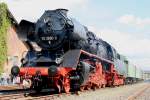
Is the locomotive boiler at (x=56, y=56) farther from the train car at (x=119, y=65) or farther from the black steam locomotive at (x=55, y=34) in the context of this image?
the train car at (x=119, y=65)

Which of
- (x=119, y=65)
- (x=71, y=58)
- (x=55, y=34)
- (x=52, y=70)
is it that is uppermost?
(x=55, y=34)

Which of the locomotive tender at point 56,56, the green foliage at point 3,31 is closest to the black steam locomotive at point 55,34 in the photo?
the locomotive tender at point 56,56

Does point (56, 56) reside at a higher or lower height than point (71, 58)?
higher

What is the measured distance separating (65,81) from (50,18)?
3953 millimetres

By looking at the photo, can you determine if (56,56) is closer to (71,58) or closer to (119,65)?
(71,58)

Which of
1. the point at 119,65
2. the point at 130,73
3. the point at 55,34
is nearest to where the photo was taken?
the point at 55,34

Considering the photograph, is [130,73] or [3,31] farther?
[130,73]

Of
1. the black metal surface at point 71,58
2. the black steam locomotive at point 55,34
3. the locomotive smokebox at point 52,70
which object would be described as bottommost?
the locomotive smokebox at point 52,70

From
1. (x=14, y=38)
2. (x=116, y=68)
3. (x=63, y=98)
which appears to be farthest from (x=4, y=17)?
(x=63, y=98)

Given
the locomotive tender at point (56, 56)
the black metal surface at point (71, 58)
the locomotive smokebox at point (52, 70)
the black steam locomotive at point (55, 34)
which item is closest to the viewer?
the locomotive smokebox at point (52, 70)

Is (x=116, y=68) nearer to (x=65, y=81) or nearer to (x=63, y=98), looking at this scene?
(x=65, y=81)

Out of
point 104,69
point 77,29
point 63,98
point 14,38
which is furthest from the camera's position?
point 14,38

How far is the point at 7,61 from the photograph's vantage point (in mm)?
42844

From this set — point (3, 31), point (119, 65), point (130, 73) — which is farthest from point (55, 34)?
point (130, 73)
